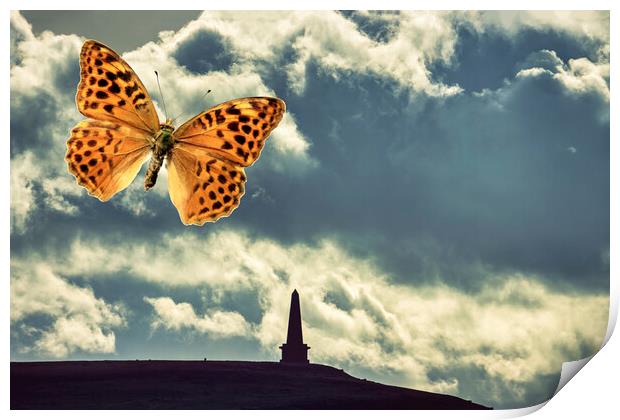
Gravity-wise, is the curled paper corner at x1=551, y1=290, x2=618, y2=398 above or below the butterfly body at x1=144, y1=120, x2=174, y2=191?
below

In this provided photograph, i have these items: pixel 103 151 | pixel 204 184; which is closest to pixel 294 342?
pixel 204 184

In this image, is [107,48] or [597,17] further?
[597,17]

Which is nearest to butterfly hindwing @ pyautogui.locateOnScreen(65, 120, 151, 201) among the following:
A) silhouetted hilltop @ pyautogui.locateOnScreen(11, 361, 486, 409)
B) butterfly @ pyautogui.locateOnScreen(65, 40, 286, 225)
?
butterfly @ pyautogui.locateOnScreen(65, 40, 286, 225)

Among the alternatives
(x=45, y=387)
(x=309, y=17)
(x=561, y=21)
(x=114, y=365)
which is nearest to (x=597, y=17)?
(x=561, y=21)

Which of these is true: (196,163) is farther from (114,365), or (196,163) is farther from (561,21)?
(561,21)

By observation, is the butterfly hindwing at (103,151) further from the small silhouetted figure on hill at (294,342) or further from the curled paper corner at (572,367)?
the curled paper corner at (572,367)

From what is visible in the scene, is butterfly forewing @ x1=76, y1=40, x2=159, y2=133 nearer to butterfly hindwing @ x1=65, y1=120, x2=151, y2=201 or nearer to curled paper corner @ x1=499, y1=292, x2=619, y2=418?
butterfly hindwing @ x1=65, y1=120, x2=151, y2=201

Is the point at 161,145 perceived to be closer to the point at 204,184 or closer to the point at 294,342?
the point at 204,184
